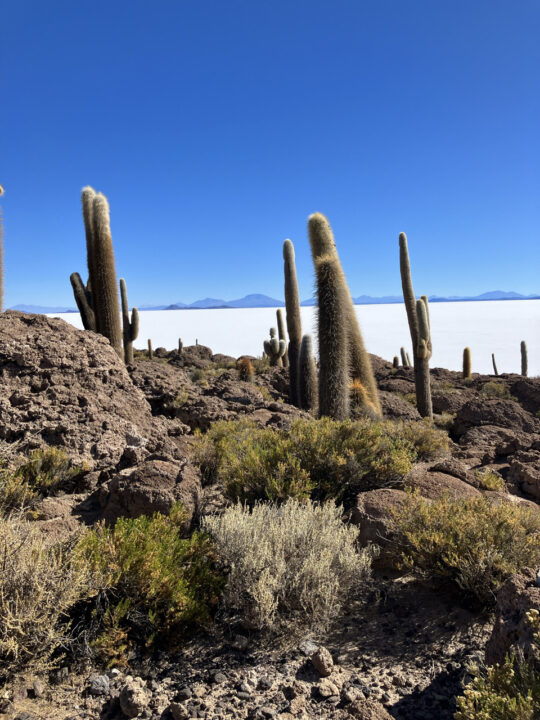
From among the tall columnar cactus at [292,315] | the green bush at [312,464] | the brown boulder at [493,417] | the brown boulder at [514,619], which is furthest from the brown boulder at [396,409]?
the brown boulder at [514,619]

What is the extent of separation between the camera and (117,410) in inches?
254

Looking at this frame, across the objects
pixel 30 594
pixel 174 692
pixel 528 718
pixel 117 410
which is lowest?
pixel 174 692

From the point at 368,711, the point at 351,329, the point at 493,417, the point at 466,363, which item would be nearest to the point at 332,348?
the point at 351,329

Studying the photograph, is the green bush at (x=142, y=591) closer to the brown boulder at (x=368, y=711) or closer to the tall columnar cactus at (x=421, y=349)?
the brown boulder at (x=368, y=711)

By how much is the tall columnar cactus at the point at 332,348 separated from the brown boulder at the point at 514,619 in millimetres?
6214

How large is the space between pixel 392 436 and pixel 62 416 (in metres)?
4.34

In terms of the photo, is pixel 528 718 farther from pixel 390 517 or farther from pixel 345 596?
pixel 390 517

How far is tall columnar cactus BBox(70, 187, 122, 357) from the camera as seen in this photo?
10891 mm

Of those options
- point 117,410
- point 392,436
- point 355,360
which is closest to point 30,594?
point 117,410

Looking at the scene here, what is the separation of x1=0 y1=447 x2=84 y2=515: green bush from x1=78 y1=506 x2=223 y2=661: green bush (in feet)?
4.67

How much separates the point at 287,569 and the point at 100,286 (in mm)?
8926

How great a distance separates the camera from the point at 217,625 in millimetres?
3396

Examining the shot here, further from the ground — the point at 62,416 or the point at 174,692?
the point at 62,416

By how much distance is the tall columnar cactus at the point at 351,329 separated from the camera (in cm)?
1063
